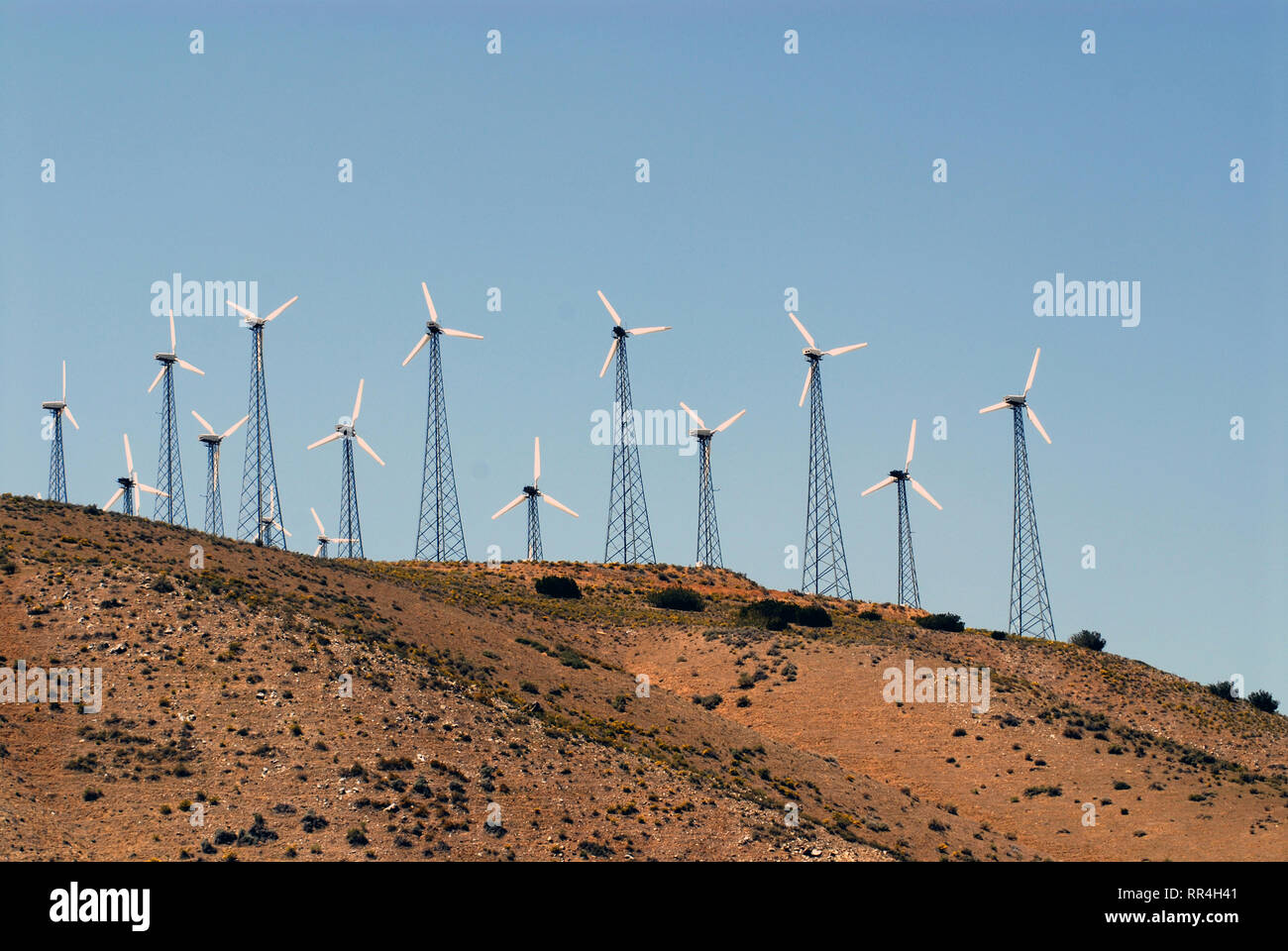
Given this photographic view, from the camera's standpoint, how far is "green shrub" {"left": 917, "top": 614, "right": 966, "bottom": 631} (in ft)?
461

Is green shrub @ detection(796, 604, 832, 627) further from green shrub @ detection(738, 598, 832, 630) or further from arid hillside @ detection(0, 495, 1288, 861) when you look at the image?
arid hillside @ detection(0, 495, 1288, 861)

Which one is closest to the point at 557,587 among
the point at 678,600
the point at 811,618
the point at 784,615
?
the point at 678,600

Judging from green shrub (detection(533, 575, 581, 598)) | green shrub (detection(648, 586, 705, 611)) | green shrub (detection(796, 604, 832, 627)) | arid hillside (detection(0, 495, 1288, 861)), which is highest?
green shrub (detection(533, 575, 581, 598))

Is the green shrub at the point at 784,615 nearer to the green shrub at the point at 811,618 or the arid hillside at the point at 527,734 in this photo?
the green shrub at the point at 811,618

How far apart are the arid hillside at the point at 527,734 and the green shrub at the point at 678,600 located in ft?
18.2

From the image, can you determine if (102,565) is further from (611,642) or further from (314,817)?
(611,642)

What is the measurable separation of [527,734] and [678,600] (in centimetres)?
5493

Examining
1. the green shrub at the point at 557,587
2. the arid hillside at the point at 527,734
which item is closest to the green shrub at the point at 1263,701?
the arid hillside at the point at 527,734

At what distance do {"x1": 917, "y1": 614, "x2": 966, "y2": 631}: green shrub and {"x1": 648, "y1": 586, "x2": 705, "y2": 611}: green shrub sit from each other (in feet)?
73.9

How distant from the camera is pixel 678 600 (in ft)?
455

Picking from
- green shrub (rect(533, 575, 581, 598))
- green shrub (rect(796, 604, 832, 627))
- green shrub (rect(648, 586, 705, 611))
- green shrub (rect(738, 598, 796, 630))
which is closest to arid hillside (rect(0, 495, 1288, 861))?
green shrub (rect(796, 604, 832, 627))

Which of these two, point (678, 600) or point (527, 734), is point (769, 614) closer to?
point (678, 600)
